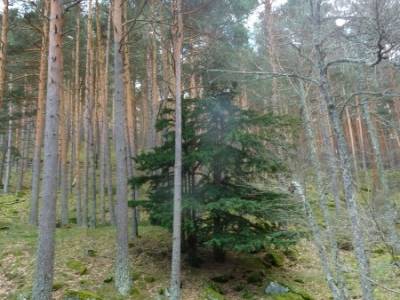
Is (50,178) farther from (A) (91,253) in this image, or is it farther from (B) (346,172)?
(B) (346,172)

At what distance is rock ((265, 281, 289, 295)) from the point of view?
763 centimetres

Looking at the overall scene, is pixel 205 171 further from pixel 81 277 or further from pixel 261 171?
pixel 81 277

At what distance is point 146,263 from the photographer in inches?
344

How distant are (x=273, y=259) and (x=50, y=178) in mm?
6434

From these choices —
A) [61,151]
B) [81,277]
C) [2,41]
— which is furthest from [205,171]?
[61,151]

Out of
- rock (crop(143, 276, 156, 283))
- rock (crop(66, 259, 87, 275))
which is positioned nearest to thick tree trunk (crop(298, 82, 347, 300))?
rock (crop(143, 276, 156, 283))

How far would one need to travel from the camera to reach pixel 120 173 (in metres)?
8.05

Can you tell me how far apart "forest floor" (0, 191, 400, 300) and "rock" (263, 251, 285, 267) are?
0.26 feet

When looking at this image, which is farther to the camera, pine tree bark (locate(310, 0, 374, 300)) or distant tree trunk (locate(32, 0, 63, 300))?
distant tree trunk (locate(32, 0, 63, 300))

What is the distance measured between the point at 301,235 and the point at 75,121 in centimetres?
1234

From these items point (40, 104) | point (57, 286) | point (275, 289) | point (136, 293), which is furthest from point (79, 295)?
point (40, 104)

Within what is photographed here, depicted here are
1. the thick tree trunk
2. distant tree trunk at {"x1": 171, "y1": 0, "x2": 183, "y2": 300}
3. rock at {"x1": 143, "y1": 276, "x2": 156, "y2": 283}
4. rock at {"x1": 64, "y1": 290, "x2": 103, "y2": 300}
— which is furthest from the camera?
rock at {"x1": 143, "y1": 276, "x2": 156, "y2": 283}

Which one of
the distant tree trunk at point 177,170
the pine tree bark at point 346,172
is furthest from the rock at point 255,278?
the pine tree bark at point 346,172

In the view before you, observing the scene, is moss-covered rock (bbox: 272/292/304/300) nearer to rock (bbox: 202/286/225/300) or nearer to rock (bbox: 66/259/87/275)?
rock (bbox: 202/286/225/300)
